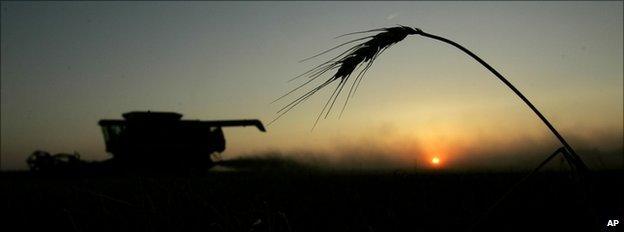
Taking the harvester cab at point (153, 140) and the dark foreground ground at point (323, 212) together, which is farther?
the harvester cab at point (153, 140)

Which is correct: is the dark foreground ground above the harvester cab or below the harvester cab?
below

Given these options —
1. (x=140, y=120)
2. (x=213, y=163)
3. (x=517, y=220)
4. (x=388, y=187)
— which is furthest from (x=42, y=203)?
(x=213, y=163)

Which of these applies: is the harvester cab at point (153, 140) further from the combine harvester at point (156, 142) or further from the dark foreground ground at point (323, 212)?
the dark foreground ground at point (323, 212)

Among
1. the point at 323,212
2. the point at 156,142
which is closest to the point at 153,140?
the point at 156,142

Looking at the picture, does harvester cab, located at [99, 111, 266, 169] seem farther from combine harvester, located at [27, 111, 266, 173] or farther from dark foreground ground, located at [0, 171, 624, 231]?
dark foreground ground, located at [0, 171, 624, 231]

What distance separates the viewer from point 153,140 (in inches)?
765

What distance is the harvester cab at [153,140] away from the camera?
19.2 m

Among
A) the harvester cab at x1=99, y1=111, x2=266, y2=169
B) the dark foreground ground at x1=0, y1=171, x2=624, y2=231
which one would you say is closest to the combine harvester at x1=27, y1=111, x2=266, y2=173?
the harvester cab at x1=99, y1=111, x2=266, y2=169

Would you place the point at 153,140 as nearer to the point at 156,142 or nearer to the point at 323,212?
the point at 156,142

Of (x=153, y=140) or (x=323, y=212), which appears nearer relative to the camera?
(x=323, y=212)

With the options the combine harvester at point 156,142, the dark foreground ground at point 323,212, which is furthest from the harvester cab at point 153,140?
the dark foreground ground at point 323,212

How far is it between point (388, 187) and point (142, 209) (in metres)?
3.61

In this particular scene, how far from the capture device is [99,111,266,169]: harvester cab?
1922 cm

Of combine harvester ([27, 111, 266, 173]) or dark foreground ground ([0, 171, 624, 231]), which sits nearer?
dark foreground ground ([0, 171, 624, 231])
